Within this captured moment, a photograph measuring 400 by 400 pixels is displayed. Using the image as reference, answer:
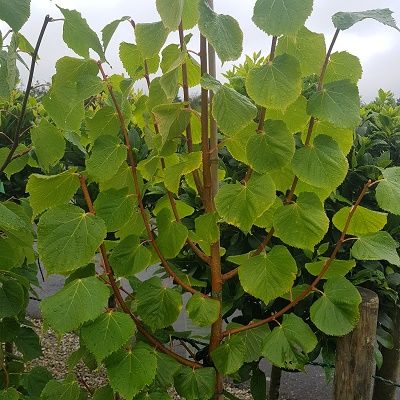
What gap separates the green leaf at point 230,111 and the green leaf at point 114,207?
0.31 meters

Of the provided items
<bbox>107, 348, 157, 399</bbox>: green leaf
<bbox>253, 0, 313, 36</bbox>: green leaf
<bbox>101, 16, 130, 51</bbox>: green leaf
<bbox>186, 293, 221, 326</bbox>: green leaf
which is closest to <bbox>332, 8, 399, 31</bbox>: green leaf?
<bbox>253, 0, 313, 36</bbox>: green leaf

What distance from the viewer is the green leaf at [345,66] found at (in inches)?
44.0

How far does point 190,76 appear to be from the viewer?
1221 millimetres

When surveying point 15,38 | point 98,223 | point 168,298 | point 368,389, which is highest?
point 15,38

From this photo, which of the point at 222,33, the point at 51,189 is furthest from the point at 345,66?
the point at 51,189

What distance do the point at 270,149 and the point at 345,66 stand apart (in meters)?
0.25

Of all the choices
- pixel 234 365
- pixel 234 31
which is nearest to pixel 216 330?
pixel 234 365

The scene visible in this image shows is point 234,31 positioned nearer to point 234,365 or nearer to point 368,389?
point 234,365

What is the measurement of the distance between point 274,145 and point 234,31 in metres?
0.24

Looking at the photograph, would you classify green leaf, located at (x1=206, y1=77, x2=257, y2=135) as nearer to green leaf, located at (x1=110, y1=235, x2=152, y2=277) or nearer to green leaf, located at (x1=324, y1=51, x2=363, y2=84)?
green leaf, located at (x1=324, y1=51, x2=363, y2=84)

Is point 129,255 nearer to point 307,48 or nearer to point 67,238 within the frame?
point 67,238

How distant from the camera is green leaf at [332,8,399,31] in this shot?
37.4 inches

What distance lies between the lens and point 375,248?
1.19 meters

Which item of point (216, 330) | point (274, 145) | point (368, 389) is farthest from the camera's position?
point (368, 389)
